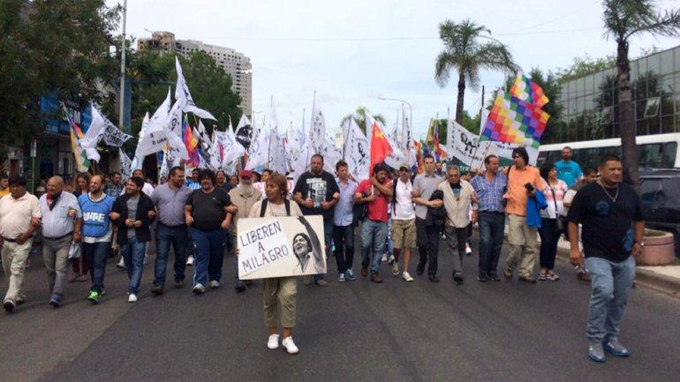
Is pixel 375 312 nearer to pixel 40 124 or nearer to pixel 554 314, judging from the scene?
pixel 554 314

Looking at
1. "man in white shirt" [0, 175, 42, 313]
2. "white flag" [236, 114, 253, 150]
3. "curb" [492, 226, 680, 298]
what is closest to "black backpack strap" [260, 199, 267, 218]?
"man in white shirt" [0, 175, 42, 313]

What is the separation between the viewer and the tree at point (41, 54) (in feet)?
39.3

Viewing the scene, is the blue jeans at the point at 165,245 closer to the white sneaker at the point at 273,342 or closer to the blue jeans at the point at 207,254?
the blue jeans at the point at 207,254

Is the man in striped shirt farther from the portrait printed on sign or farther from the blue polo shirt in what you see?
the portrait printed on sign

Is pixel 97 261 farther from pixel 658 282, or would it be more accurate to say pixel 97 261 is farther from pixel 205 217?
pixel 658 282

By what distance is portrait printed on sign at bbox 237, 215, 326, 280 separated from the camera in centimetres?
544

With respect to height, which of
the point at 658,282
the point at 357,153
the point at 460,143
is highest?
the point at 460,143

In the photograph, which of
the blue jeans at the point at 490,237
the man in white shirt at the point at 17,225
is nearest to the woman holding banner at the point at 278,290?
the man in white shirt at the point at 17,225

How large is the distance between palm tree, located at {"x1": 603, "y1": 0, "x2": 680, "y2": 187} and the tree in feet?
38.9

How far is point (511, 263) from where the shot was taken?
8.81 m

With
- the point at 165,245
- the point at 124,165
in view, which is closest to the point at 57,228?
the point at 165,245

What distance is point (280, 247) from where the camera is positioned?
551 centimetres

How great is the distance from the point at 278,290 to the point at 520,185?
4.47 m

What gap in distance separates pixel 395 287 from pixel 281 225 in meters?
3.14
